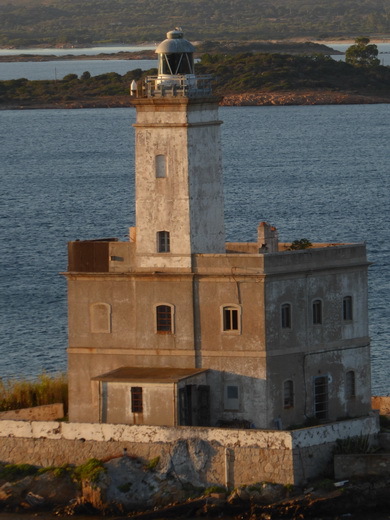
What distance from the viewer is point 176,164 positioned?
40.5 m

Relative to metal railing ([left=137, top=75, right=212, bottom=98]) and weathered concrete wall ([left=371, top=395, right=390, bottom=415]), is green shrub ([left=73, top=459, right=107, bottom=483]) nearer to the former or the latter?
weathered concrete wall ([left=371, top=395, right=390, bottom=415])

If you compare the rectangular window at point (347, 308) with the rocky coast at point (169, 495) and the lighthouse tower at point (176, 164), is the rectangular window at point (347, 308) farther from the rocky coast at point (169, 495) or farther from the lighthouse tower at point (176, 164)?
the rocky coast at point (169, 495)

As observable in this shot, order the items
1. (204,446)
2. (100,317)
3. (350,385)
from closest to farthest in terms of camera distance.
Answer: (204,446), (100,317), (350,385)

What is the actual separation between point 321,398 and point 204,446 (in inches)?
154

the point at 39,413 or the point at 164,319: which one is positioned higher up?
the point at 164,319

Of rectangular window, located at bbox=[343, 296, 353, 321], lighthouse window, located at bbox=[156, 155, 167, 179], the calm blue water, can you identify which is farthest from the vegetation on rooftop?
rectangular window, located at bbox=[343, 296, 353, 321]

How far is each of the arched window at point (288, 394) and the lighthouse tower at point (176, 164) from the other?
12.2 feet

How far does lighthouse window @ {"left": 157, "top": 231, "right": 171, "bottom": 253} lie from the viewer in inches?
1613

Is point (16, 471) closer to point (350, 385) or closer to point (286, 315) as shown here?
point (286, 315)

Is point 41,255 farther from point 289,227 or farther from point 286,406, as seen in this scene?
point 286,406

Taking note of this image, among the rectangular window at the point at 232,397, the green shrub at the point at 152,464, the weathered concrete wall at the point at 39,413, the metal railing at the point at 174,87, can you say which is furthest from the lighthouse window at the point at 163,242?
the green shrub at the point at 152,464

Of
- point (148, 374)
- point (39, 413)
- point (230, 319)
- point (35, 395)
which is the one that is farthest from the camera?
point (35, 395)

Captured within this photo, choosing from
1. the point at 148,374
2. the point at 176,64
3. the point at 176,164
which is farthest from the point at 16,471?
the point at 176,64

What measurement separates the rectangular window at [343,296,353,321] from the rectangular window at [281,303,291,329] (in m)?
1.73
